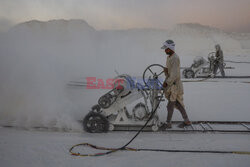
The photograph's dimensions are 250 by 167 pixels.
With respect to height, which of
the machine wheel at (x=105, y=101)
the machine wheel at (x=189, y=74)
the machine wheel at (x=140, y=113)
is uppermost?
the machine wheel at (x=189, y=74)

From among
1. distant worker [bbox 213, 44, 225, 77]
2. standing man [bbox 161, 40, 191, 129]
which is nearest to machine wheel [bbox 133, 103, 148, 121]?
standing man [bbox 161, 40, 191, 129]

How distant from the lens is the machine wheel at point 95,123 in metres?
5.25

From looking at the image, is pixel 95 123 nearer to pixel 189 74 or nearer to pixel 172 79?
pixel 172 79

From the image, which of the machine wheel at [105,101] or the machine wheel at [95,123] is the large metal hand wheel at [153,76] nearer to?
the machine wheel at [105,101]

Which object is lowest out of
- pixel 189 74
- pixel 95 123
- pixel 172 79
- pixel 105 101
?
pixel 95 123

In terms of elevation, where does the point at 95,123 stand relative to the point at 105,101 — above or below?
below

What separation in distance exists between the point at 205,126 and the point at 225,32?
167 metres

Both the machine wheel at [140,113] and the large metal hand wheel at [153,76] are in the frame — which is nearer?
the large metal hand wheel at [153,76]

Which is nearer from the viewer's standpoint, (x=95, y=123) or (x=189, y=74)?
(x=95, y=123)

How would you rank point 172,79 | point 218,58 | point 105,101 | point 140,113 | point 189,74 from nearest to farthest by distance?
point 172,79
point 105,101
point 140,113
point 218,58
point 189,74

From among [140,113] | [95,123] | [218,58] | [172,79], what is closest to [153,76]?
[172,79]

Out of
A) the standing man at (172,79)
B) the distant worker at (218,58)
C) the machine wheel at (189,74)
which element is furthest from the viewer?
the machine wheel at (189,74)

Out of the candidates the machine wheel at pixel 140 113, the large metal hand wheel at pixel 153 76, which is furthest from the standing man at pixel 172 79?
the machine wheel at pixel 140 113

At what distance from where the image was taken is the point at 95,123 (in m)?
5.27
